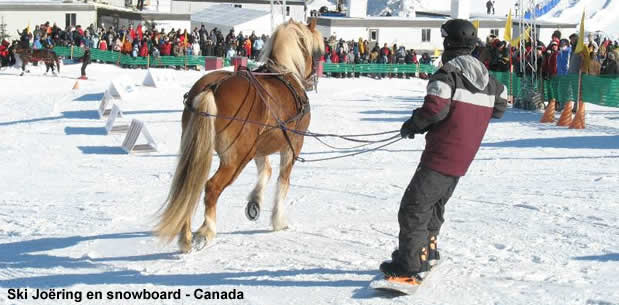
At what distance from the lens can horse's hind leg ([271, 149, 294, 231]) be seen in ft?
26.8

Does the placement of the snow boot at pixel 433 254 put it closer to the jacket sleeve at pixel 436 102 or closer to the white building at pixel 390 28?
the jacket sleeve at pixel 436 102

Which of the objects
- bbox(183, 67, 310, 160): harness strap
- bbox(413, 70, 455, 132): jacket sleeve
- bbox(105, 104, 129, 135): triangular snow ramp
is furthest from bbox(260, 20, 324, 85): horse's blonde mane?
bbox(105, 104, 129, 135): triangular snow ramp

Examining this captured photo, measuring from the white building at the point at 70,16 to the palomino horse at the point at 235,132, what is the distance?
37680 millimetres

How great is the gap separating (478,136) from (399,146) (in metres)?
8.70

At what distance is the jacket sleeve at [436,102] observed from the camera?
561cm

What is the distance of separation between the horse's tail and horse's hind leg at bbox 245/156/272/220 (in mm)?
977

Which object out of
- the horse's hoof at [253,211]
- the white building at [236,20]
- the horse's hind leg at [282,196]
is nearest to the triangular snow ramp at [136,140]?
the horse's hind leg at [282,196]

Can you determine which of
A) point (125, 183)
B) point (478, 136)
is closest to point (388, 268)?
point (478, 136)

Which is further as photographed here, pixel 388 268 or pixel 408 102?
pixel 408 102

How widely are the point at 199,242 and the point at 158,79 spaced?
1757 cm

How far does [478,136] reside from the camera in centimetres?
592

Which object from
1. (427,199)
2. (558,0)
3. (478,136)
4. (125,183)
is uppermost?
(558,0)

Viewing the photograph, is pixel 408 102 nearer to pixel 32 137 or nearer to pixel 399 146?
pixel 399 146

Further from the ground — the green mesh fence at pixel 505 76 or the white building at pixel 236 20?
the white building at pixel 236 20
